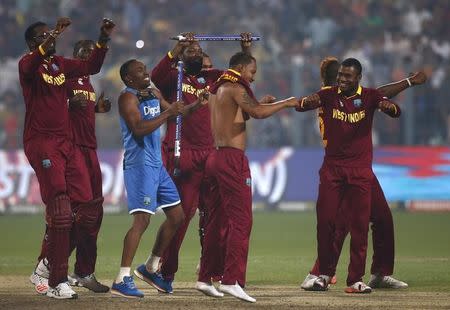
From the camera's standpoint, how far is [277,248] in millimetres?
16797

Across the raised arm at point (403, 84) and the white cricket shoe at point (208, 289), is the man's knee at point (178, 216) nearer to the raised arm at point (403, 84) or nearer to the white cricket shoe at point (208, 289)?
the white cricket shoe at point (208, 289)

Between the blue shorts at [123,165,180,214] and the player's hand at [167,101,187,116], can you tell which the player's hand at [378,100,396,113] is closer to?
the player's hand at [167,101,187,116]

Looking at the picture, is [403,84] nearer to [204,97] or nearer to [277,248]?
[204,97]

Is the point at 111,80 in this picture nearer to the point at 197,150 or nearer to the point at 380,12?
the point at 380,12

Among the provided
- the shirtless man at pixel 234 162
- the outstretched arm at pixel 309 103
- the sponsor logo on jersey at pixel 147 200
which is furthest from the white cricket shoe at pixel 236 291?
the outstretched arm at pixel 309 103

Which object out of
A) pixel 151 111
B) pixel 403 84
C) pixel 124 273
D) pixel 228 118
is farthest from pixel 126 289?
pixel 403 84

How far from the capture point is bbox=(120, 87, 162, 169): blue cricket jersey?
11.4m

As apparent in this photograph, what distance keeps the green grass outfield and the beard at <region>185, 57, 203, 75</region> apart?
7.94 feet

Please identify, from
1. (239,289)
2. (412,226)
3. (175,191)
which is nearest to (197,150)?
(175,191)

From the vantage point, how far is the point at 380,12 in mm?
27875

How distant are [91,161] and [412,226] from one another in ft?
30.8

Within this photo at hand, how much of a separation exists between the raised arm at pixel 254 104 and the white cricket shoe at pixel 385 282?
2.41 m

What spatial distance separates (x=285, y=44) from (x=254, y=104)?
16007 millimetres

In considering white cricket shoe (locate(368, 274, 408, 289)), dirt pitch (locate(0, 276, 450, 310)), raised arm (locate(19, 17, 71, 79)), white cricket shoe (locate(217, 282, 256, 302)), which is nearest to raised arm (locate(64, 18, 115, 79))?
raised arm (locate(19, 17, 71, 79))
